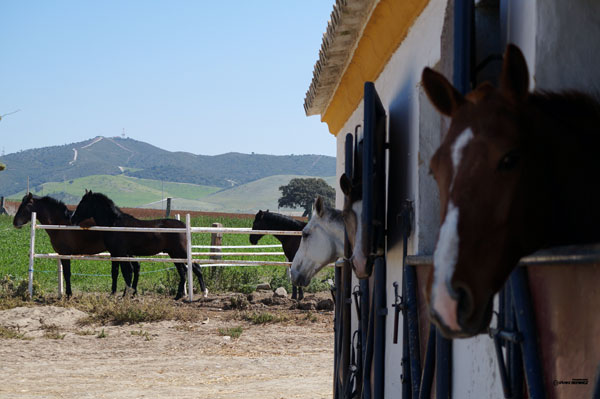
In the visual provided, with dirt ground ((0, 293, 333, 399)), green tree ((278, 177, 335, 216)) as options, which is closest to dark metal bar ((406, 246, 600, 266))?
dirt ground ((0, 293, 333, 399))

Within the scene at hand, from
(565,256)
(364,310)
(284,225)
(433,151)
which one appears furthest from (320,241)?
(284,225)

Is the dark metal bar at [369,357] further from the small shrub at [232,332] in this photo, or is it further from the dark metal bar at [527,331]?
the small shrub at [232,332]

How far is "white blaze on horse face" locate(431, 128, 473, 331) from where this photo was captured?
1472 millimetres

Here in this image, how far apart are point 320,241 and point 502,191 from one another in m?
4.85

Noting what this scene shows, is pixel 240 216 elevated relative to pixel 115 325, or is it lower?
elevated

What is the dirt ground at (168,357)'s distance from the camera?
6.89 metres

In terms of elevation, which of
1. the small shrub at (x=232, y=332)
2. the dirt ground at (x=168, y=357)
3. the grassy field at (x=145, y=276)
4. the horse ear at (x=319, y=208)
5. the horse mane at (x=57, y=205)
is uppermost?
the horse mane at (x=57, y=205)

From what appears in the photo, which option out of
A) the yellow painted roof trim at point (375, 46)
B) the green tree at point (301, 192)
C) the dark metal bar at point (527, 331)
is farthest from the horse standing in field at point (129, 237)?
the green tree at point (301, 192)

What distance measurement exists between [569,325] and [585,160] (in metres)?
0.42

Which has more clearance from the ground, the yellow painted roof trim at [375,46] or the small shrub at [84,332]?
the yellow painted roof trim at [375,46]

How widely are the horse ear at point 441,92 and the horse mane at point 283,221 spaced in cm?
1309

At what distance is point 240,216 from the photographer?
219 ft

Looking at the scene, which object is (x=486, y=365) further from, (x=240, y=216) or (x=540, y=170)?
(x=240, y=216)

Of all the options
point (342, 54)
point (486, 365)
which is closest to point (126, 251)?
point (342, 54)
